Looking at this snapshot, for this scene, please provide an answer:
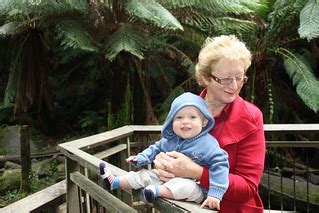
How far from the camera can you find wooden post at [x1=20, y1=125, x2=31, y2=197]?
19.4ft

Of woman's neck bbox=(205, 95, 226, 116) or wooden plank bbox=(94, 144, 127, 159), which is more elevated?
woman's neck bbox=(205, 95, 226, 116)

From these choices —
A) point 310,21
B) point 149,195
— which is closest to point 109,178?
point 149,195

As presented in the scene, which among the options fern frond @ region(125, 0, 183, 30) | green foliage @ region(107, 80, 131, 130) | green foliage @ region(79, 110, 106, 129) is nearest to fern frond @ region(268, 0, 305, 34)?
fern frond @ region(125, 0, 183, 30)

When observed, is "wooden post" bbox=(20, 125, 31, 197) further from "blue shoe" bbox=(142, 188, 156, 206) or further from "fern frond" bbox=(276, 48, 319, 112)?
"blue shoe" bbox=(142, 188, 156, 206)

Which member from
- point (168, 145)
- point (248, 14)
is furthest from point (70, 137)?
point (168, 145)

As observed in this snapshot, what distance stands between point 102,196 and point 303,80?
3.91 metres

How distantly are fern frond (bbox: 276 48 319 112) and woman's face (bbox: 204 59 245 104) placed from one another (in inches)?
150

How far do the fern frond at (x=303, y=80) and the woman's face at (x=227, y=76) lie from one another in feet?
12.5

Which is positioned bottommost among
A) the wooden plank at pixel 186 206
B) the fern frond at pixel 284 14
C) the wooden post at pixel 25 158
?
the wooden post at pixel 25 158

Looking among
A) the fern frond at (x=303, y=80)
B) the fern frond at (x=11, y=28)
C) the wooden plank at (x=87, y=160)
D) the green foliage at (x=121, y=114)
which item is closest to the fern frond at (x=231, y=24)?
A: the fern frond at (x=303, y=80)

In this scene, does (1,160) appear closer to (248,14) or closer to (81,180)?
(248,14)

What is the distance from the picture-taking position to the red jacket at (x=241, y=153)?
4.75 feet

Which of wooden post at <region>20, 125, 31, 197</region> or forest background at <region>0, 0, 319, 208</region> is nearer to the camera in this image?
forest background at <region>0, 0, 319, 208</region>

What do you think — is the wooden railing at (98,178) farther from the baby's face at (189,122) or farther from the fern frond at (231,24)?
the fern frond at (231,24)
